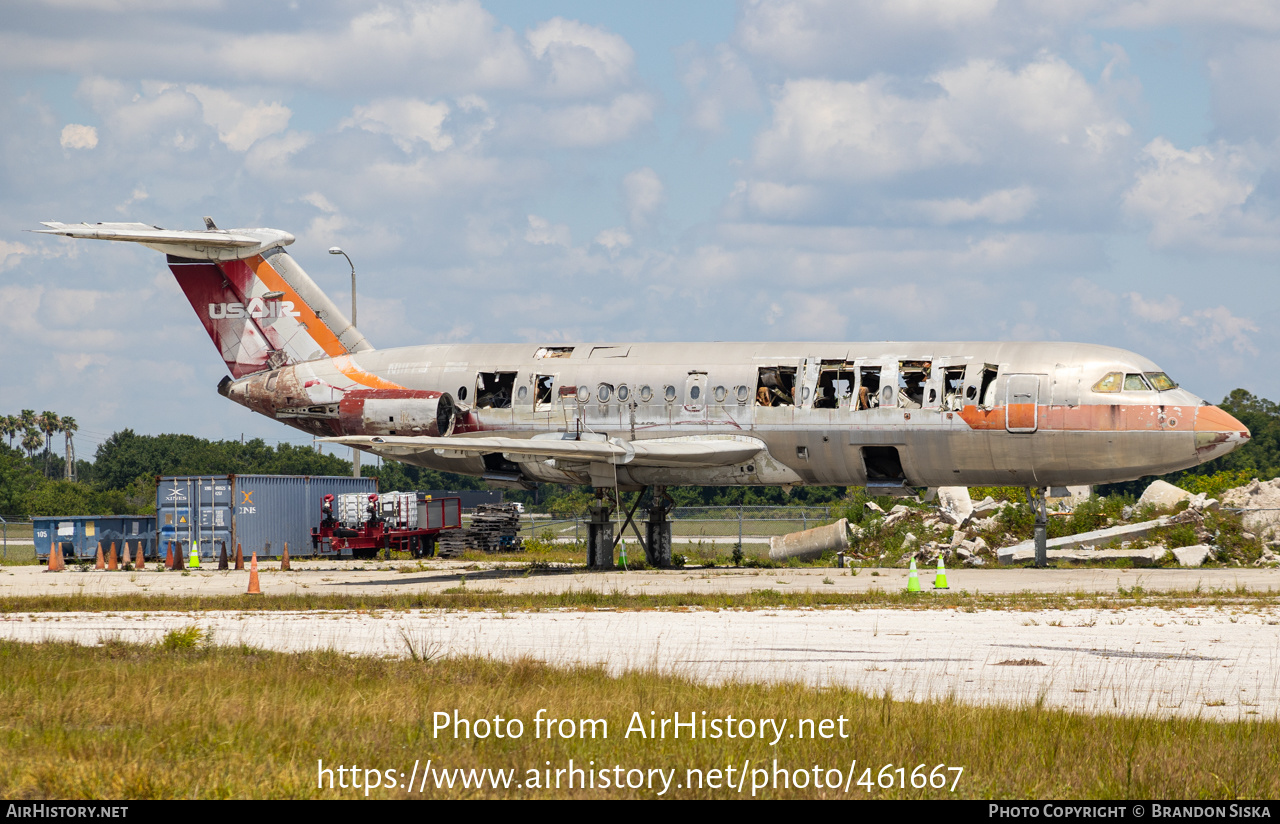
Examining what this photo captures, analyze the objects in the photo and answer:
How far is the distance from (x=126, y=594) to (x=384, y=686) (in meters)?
16.9

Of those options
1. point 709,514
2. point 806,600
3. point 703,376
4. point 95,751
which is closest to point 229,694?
point 95,751

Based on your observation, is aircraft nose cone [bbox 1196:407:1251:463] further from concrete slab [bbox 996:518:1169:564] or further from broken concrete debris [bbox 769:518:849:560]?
broken concrete debris [bbox 769:518:849:560]

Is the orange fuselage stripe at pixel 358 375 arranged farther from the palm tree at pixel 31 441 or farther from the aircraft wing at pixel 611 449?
the palm tree at pixel 31 441

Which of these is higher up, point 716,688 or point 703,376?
point 703,376

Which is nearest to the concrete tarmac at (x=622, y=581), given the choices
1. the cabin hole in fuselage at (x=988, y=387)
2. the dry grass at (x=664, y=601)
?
the dry grass at (x=664, y=601)

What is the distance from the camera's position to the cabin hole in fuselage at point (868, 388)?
98.6ft

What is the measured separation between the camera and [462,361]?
3456 centimetres

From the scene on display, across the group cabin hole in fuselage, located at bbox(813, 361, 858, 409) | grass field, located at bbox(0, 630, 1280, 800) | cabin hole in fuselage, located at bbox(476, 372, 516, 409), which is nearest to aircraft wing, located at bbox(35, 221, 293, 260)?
cabin hole in fuselage, located at bbox(476, 372, 516, 409)

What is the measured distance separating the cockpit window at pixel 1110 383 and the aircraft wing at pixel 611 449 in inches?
313

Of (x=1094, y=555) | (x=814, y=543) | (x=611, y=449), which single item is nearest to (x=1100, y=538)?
(x=1094, y=555)

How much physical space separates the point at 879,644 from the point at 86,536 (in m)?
36.6

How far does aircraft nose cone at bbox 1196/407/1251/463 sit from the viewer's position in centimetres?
2767

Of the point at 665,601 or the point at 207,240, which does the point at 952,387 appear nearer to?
the point at 665,601
